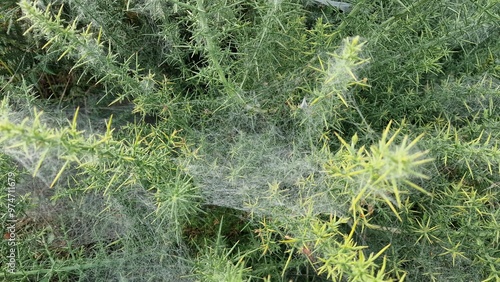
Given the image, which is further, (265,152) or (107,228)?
(107,228)

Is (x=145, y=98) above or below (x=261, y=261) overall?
above

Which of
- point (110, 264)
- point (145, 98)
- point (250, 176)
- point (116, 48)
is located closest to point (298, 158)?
point (250, 176)

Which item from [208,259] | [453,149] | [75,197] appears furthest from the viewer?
[75,197]

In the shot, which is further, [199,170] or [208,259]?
[199,170]

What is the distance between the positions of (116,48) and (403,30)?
167cm

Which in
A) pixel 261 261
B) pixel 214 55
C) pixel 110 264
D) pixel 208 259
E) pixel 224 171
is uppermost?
pixel 214 55

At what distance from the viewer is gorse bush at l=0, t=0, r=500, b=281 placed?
1.98 metres

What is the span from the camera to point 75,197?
2.65 m

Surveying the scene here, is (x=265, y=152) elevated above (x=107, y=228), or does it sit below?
above

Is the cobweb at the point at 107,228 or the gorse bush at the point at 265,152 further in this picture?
the cobweb at the point at 107,228

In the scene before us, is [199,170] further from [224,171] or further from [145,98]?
[145,98]

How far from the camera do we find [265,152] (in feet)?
7.79

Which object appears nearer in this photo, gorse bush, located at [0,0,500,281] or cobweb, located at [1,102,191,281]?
gorse bush, located at [0,0,500,281]

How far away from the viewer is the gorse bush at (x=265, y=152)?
1.98 m
